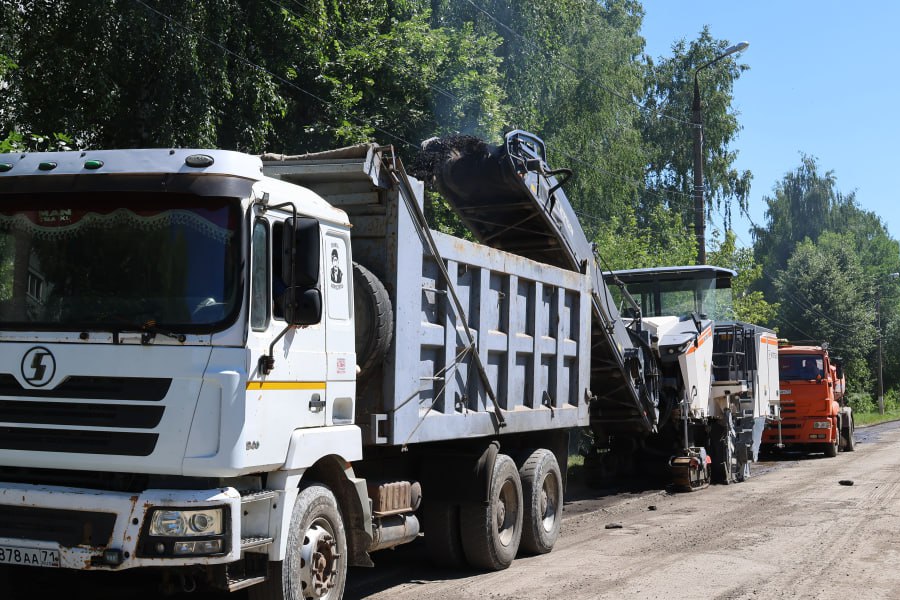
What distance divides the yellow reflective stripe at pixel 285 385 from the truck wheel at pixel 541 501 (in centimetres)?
377

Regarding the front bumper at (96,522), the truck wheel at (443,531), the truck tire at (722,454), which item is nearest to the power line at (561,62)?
the truck tire at (722,454)

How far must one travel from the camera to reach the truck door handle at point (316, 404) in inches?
252

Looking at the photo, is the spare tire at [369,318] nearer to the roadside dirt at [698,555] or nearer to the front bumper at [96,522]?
the front bumper at [96,522]

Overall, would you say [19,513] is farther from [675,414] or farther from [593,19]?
[593,19]

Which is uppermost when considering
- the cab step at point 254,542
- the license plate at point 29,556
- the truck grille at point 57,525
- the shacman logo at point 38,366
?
the shacman logo at point 38,366

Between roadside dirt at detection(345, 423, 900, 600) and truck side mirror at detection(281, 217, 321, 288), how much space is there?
9.83 ft

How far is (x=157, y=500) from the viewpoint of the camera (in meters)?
5.38

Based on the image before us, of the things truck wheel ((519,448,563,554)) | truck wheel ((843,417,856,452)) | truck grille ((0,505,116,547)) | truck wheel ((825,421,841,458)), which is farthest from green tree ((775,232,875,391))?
truck grille ((0,505,116,547))

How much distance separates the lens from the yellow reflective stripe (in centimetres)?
572

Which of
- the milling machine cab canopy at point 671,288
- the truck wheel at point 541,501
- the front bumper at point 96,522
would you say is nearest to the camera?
the front bumper at point 96,522

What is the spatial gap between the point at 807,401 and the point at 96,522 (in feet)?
68.7

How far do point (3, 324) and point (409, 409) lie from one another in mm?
2893

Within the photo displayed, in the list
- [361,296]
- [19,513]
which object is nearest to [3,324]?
[19,513]

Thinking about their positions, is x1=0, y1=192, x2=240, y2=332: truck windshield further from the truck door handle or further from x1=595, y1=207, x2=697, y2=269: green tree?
x1=595, y1=207, x2=697, y2=269: green tree
